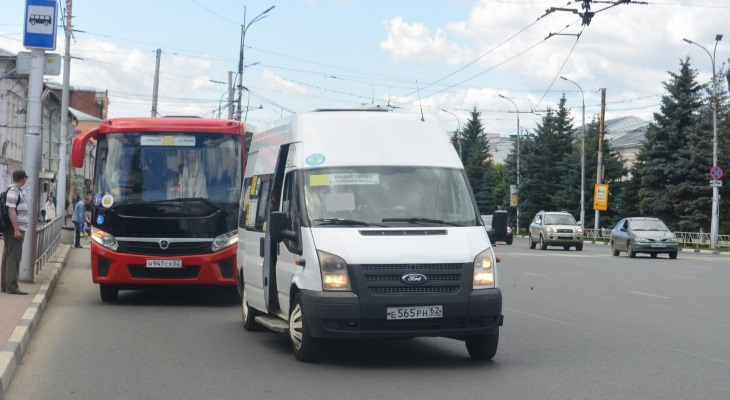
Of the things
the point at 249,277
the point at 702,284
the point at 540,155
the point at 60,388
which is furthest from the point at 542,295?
the point at 540,155

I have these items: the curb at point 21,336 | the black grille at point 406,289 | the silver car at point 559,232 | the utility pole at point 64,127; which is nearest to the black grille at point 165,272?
the curb at point 21,336

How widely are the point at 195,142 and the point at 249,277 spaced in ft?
14.7

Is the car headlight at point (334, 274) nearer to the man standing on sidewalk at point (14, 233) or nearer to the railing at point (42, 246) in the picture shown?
the man standing on sidewalk at point (14, 233)

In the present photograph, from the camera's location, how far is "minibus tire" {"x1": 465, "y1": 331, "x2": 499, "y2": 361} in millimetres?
9898

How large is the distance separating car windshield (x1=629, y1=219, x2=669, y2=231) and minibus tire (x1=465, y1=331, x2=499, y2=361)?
30510 millimetres

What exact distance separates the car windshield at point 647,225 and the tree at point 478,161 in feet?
208

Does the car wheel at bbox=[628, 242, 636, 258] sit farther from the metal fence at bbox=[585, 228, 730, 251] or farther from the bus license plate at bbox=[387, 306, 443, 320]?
the bus license plate at bbox=[387, 306, 443, 320]

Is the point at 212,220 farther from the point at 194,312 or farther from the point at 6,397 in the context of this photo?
the point at 6,397

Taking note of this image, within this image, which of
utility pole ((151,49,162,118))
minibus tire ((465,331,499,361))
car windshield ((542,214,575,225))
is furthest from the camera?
utility pole ((151,49,162,118))

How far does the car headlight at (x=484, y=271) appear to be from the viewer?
9.72 metres

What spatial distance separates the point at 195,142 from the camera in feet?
54.5

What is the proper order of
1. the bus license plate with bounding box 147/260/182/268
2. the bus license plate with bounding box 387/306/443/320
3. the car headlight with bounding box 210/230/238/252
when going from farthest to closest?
the car headlight with bounding box 210/230/238/252 → the bus license plate with bounding box 147/260/182/268 → the bus license plate with bounding box 387/306/443/320

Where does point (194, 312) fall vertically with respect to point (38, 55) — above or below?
below

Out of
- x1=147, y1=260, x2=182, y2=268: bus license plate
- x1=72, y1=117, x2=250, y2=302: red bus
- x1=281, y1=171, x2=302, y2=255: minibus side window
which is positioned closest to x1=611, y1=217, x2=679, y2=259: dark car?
x1=72, y1=117, x2=250, y2=302: red bus
